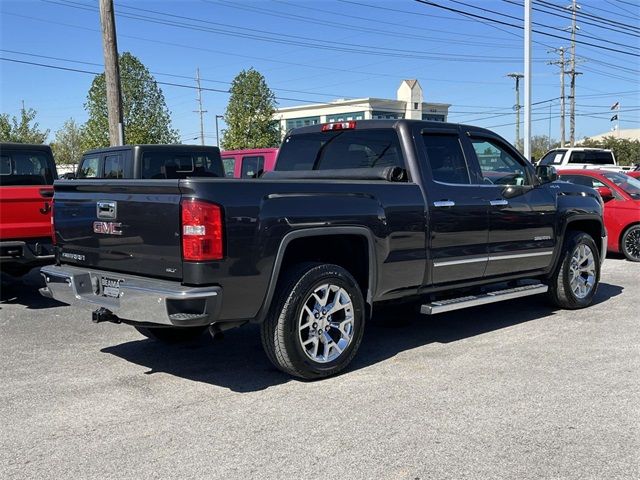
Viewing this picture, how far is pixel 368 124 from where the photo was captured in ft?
19.9

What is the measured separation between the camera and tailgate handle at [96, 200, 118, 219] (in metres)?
4.68

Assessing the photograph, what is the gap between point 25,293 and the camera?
8.99m

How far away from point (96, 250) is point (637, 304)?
20.4ft

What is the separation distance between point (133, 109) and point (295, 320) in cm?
4201

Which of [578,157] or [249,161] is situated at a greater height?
[578,157]

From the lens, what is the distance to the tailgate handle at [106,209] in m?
4.68

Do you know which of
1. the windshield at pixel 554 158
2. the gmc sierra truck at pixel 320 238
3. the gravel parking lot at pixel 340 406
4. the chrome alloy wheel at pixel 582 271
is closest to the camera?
the gravel parking lot at pixel 340 406

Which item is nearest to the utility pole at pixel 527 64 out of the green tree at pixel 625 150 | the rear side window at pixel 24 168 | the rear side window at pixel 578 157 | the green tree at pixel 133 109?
the rear side window at pixel 578 157

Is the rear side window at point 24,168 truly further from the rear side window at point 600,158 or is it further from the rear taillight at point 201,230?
the rear side window at point 600,158

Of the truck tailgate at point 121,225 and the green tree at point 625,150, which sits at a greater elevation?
the green tree at point 625,150

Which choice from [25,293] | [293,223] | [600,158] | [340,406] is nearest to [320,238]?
[293,223]

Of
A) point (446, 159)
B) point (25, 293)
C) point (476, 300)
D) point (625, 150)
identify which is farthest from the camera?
point (625, 150)

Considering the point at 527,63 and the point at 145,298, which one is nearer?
the point at 145,298

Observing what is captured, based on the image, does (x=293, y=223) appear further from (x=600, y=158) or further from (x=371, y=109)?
(x=371, y=109)
